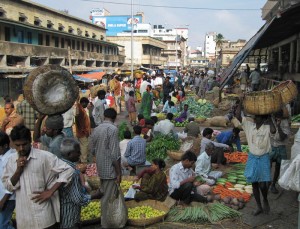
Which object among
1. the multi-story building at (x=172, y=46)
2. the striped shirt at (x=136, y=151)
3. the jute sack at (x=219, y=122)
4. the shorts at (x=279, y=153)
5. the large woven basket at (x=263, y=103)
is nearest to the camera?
the large woven basket at (x=263, y=103)

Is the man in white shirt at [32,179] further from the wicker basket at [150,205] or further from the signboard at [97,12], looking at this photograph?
the signboard at [97,12]

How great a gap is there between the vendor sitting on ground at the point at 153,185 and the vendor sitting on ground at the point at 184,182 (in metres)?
0.18

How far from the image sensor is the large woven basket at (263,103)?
582cm

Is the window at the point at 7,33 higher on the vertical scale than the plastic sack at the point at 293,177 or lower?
higher

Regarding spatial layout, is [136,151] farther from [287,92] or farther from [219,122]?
[219,122]

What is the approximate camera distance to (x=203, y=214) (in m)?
5.93

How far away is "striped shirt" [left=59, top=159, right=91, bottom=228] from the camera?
4000mm

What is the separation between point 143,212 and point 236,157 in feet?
13.3

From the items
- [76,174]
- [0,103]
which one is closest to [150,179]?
[76,174]

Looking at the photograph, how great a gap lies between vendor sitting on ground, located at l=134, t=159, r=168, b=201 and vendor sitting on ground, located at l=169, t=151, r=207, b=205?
0.60 ft

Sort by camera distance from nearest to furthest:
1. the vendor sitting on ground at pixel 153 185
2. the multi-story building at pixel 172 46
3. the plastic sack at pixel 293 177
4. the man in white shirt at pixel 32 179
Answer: the man in white shirt at pixel 32 179 → the plastic sack at pixel 293 177 → the vendor sitting on ground at pixel 153 185 → the multi-story building at pixel 172 46

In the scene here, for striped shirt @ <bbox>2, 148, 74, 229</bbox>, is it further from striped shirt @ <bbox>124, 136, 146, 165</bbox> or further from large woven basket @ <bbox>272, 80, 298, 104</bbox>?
large woven basket @ <bbox>272, 80, 298, 104</bbox>

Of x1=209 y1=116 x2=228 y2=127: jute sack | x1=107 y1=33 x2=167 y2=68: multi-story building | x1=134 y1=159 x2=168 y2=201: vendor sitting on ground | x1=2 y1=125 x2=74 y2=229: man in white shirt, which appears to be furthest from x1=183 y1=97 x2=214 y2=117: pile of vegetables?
x1=107 y1=33 x2=167 y2=68: multi-story building

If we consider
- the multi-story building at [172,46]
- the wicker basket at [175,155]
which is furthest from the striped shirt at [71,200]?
the multi-story building at [172,46]
